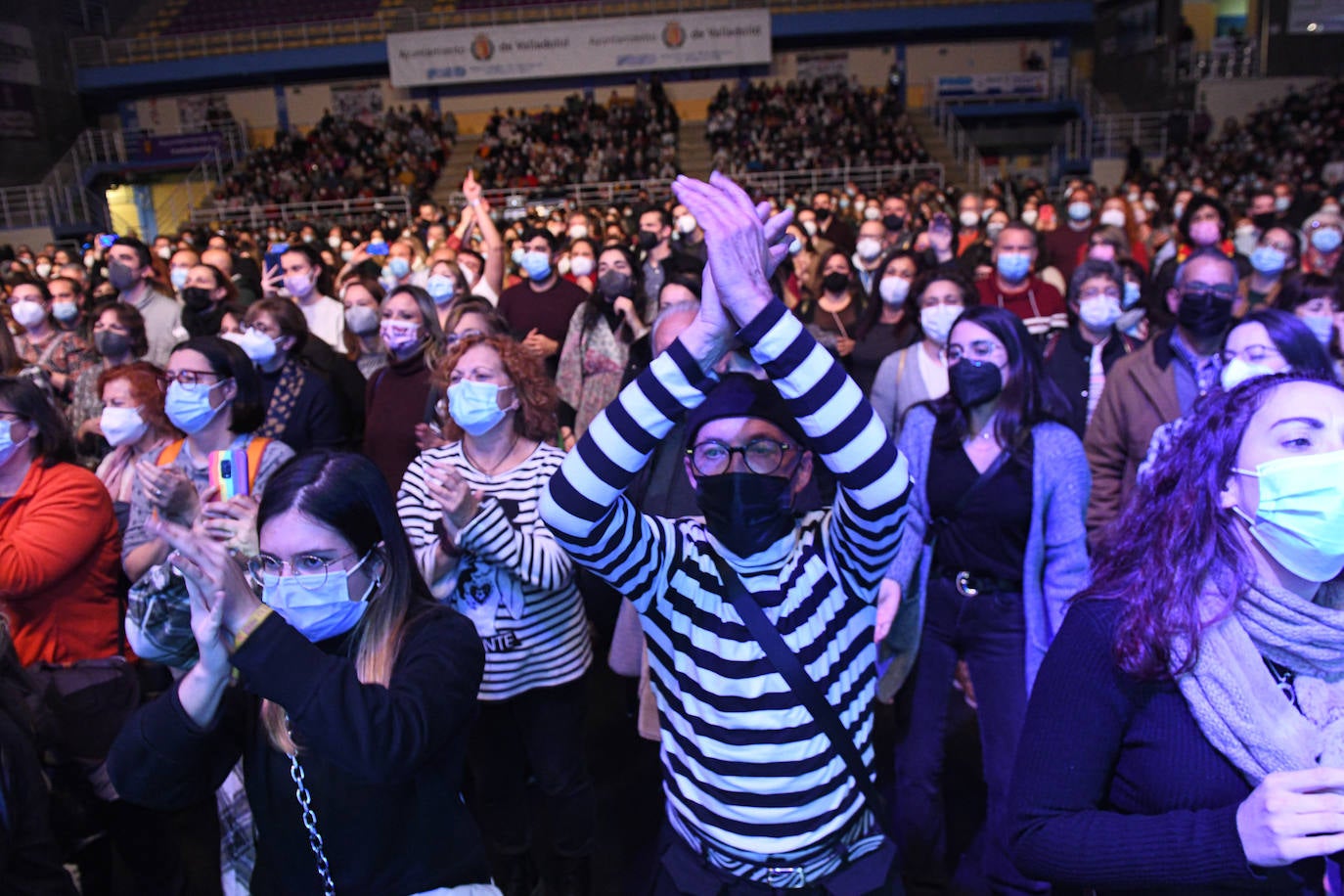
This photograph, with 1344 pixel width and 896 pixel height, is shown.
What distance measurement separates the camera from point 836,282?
566 centimetres

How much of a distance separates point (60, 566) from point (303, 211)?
23.2 meters

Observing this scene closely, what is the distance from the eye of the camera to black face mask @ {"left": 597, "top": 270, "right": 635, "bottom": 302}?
538cm

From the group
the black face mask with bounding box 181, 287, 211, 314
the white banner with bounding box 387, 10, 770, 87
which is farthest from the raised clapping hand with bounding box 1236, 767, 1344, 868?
the white banner with bounding box 387, 10, 770, 87

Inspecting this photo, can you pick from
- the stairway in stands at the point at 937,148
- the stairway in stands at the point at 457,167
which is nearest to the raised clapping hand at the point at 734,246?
the stairway in stands at the point at 937,148

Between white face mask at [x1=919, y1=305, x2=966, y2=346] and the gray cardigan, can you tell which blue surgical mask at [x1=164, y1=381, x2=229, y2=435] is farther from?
white face mask at [x1=919, y1=305, x2=966, y2=346]

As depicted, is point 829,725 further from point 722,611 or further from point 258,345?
point 258,345

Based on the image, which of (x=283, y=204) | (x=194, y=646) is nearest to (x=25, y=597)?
(x=194, y=646)

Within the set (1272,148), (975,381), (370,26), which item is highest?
(370,26)

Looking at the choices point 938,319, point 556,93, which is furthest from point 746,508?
point 556,93

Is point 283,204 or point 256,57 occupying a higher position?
point 256,57

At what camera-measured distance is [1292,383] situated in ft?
5.14

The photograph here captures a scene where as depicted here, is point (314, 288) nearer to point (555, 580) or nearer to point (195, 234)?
point (555, 580)

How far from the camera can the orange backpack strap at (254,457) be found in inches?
118

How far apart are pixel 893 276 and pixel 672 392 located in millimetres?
3611
